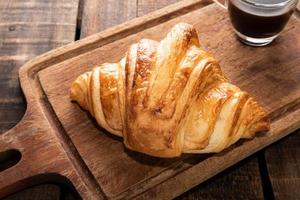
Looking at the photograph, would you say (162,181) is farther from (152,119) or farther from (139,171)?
(152,119)

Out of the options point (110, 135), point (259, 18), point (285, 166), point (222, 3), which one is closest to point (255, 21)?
point (259, 18)

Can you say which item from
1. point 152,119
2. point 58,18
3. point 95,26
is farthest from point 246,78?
point 58,18

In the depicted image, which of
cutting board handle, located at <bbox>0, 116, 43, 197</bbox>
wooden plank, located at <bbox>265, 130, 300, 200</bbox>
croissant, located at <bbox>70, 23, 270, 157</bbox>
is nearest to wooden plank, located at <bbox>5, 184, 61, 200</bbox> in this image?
cutting board handle, located at <bbox>0, 116, 43, 197</bbox>

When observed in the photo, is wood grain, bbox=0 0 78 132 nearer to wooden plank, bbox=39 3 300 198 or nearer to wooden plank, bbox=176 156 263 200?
wooden plank, bbox=39 3 300 198

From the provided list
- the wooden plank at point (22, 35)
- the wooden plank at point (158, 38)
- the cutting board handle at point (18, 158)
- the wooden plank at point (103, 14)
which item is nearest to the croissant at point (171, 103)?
the wooden plank at point (158, 38)

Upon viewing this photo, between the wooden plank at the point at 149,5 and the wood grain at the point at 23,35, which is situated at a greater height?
the wooden plank at the point at 149,5

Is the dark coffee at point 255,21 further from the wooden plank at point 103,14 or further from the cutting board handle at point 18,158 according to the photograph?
the cutting board handle at point 18,158

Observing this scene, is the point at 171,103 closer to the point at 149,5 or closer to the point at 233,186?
the point at 233,186

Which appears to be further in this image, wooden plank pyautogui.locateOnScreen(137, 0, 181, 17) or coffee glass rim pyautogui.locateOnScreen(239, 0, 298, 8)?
wooden plank pyautogui.locateOnScreen(137, 0, 181, 17)
